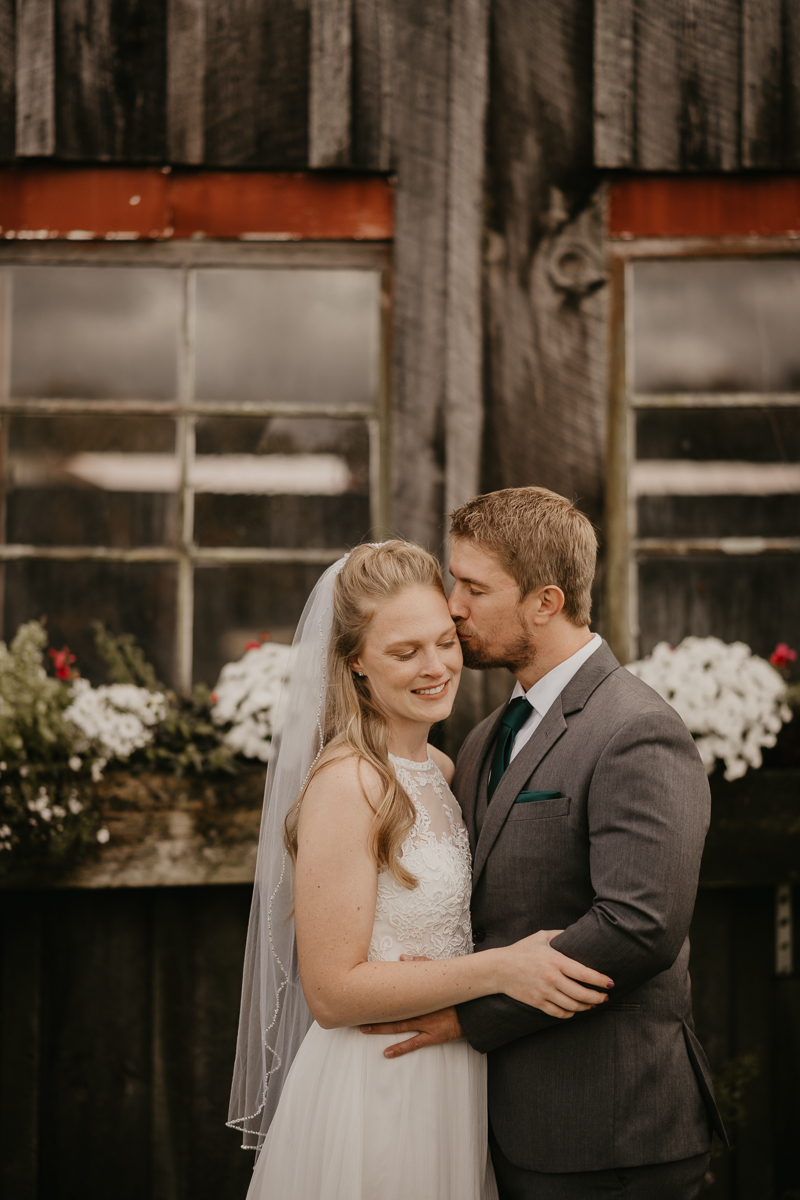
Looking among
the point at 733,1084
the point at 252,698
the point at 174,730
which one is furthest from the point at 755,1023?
the point at 174,730

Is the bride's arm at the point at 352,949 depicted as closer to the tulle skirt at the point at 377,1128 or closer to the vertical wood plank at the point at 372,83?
the tulle skirt at the point at 377,1128

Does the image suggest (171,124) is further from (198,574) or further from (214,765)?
(214,765)

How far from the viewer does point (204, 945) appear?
9.86 feet

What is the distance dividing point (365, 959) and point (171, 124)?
2.85 metres

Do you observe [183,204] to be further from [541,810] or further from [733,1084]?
[733,1084]

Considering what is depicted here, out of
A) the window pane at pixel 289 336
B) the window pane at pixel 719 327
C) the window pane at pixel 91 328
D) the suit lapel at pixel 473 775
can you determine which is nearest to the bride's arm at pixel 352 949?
the suit lapel at pixel 473 775

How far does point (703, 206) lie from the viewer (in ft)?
11.0

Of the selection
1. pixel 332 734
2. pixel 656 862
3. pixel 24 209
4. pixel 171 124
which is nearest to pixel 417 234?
pixel 171 124

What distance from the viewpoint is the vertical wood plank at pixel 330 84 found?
10.4ft

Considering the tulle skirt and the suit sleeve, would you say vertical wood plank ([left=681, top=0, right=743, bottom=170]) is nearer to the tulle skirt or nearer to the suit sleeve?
the suit sleeve

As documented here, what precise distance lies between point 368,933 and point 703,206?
2.84 meters

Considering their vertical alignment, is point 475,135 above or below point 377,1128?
above

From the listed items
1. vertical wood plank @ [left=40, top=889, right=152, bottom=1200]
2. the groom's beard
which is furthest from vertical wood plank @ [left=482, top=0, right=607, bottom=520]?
vertical wood plank @ [left=40, top=889, right=152, bottom=1200]

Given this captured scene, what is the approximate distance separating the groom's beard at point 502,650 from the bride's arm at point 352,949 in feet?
1.49
